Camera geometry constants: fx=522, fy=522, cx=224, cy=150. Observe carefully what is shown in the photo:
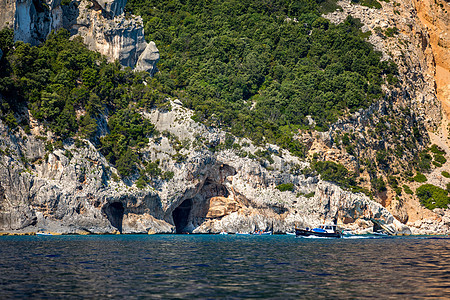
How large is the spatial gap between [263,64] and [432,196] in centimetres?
4830

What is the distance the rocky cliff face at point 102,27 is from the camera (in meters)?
93.4

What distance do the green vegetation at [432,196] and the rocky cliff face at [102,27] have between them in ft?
199

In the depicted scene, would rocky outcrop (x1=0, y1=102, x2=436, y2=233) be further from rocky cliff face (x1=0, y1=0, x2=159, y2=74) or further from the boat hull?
rocky cliff face (x1=0, y1=0, x2=159, y2=74)

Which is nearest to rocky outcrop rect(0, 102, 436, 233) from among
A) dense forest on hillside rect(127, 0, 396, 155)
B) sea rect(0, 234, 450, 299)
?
dense forest on hillside rect(127, 0, 396, 155)

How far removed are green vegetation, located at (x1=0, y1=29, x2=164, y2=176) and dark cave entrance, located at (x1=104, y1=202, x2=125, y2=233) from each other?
5.18 m

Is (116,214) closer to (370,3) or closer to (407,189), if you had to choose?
(407,189)

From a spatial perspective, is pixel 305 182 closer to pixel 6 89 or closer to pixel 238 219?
pixel 238 219

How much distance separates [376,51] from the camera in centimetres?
12912

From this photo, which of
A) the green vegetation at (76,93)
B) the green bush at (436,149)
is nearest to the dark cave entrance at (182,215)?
the green vegetation at (76,93)

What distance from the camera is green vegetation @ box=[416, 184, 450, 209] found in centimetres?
10338

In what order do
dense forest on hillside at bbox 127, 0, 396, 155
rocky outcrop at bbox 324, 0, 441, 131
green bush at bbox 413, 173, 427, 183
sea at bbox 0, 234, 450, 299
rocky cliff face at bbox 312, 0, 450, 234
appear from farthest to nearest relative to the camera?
rocky outcrop at bbox 324, 0, 441, 131 < green bush at bbox 413, 173, 427, 183 < dense forest on hillside at bbox 127, 0, 396, 155 < rocky cliff face at bbox 312, 0, 450, 234 < sea at bbox 0, 234, 450, 299

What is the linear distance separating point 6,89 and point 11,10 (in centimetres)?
1454

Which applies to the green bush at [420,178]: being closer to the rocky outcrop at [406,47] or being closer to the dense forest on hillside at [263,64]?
the dense forest on hillside at [263,64]

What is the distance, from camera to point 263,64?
125 m
